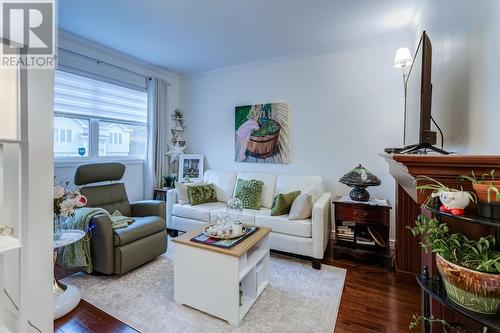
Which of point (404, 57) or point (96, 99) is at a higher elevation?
point (404, 57)

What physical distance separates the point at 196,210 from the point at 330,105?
7.35 feet

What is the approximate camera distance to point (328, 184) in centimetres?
332

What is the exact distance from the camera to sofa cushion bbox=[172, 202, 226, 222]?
10.3 feet

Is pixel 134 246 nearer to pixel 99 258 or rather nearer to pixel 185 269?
pixel 99 258

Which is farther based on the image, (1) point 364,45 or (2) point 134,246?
(1) point 364,45

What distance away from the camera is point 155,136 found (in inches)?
155

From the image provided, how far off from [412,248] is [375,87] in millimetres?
1879

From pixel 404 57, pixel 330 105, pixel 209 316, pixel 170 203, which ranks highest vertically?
pixel 404 57

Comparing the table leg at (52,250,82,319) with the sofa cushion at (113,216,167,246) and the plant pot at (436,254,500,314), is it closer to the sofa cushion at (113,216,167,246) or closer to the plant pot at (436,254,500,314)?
the sofa cushion at (113,216,167,246)

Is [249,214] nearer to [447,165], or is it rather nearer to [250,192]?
[250,192]

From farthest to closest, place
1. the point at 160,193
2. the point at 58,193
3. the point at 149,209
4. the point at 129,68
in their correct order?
the point at 160,193 → the point at 129,68 → the point at 149,209 → the point at 58,193

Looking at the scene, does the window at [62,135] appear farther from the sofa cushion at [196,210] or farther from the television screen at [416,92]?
the television screen at [416,92]

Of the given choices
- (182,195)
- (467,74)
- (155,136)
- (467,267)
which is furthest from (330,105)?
(467,267)

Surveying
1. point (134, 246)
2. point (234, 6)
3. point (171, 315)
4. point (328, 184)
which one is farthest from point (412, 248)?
point (234, 6)
